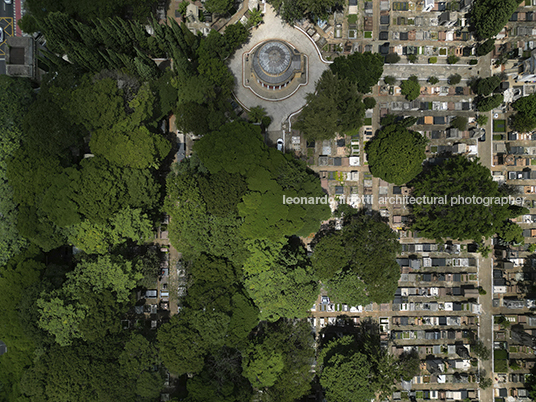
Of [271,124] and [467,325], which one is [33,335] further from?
[467,325]

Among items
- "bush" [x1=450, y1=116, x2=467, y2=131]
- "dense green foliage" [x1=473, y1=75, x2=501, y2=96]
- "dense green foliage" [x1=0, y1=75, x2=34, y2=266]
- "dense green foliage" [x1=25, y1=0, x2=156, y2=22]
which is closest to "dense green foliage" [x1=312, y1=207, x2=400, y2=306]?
"bush" [x1=450, y1=116, x2=467, y2=131]

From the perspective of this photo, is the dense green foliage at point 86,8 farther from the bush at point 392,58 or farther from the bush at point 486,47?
the bush at point 486,47

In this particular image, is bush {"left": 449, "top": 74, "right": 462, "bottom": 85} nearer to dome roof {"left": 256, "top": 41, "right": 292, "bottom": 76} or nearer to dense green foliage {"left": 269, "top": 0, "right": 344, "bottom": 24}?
dense green foliage {"left": 269, "top": 0, "right": 344, "bottom": 24}

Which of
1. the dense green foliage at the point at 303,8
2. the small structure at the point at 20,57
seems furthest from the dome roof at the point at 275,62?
the small structure at the point at 20,57

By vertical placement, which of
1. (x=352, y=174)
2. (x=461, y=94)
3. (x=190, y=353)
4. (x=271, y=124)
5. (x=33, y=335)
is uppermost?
(x=461, y=94)

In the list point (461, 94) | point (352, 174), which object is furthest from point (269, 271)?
point (461, 94)

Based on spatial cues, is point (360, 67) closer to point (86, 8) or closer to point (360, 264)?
point (360, 264)
